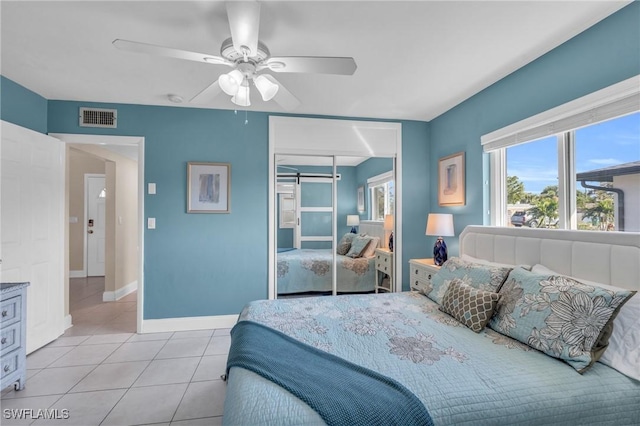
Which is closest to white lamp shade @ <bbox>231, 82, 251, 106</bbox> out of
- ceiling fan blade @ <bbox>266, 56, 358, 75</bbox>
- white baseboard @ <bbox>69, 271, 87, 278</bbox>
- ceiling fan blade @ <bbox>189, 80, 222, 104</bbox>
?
ceiling fan blade @ <bbox>189, 80, 222, 104</bbox>

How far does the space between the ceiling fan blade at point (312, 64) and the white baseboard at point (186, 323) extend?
282 cm

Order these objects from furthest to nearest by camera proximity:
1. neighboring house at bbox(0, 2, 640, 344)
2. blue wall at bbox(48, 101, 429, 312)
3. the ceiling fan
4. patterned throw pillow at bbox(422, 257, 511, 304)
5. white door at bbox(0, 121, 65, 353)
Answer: blue wall at bbox(48, 101, 429, 312), neighboring house at bbox(0, 2, 640, 344), white door at bbox(0, 121, 65, 353), patterned throw pillow at bbox(422, 257, 511, 304), the ceiling fan

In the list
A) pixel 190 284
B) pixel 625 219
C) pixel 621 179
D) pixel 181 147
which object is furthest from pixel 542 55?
pixel 190 284

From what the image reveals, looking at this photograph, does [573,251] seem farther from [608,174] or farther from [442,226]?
[442,226]

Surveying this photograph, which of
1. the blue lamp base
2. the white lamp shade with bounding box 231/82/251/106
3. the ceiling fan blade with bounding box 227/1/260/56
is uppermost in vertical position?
the ceiling fan blade with bounding box 227/1/260/56

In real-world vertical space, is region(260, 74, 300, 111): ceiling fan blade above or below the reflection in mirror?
above

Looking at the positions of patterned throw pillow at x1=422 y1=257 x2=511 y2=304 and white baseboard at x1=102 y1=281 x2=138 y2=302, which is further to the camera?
white baseboard at x1=102 y1=281 x2=138 y2=302

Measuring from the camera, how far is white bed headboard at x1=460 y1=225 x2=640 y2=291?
64.9 inches

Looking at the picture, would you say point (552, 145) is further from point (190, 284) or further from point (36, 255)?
point (36, 255)

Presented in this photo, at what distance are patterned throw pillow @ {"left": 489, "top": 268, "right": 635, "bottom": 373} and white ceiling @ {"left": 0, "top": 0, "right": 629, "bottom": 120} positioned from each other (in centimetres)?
163

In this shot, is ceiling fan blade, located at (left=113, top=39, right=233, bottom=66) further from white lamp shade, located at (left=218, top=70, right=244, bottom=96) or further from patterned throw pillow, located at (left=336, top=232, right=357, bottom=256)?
patterned throw pillow, located at (left=336, top=232, right=357, bottom=256)

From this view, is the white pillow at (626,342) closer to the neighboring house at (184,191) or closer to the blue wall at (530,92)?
the blue wall at (530,92)

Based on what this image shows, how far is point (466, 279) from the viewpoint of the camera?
2.22m

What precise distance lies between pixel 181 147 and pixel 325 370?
302cm
